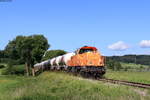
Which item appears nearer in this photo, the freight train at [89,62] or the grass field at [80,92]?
the grass field at [80,92]

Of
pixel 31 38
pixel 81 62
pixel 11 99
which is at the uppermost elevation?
pixel 31 38

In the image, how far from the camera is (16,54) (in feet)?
239

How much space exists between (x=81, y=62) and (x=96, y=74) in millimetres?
2040

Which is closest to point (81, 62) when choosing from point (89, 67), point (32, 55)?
point (89, 67)

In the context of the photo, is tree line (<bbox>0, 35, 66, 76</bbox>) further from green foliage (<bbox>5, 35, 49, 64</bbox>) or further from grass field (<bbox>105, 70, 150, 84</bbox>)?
grass field (<bbox>105, 70, 150, 84</bbox>)

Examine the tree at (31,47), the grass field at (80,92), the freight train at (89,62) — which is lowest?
the grass field at (80,92)

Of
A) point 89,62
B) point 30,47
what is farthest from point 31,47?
point 89,62

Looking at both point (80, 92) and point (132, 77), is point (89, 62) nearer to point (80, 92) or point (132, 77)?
point (132, 77)

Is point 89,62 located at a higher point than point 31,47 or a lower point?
lower

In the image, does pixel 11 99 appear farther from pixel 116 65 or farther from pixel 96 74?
pixel 116 65

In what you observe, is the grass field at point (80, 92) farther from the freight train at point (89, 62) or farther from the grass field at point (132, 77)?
the freight train at point (89, 62)

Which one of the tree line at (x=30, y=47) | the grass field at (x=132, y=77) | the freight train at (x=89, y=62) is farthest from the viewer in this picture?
the tree line at (x=30, y=47)

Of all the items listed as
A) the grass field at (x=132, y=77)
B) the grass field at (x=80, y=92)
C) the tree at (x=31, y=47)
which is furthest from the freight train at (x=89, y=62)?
the tree at (x=31, y=47)

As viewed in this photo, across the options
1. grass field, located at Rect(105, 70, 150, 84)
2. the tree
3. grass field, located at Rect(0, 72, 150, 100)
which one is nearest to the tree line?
the tree
